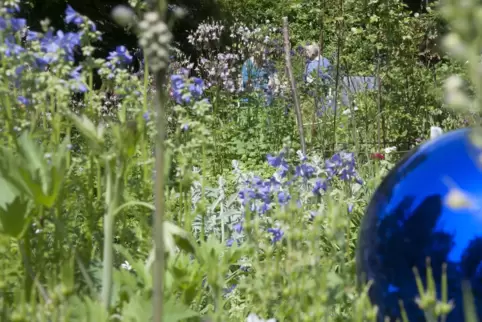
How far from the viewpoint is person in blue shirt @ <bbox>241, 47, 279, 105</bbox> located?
6.26m

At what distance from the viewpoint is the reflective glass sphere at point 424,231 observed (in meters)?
1.49

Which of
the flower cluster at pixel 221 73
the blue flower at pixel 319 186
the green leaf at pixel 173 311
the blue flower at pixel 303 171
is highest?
the flower cluster at pixel 221 73

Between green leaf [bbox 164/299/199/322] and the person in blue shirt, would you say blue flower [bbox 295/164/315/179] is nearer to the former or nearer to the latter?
green leaf [bbox 164/299/199/322]

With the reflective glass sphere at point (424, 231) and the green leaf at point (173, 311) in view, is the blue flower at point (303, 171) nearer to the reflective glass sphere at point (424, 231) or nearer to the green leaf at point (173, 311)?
the reflective glass sphere at point (424, 231)

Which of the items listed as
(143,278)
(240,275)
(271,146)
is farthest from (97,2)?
(143,278)

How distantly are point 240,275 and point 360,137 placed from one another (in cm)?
264

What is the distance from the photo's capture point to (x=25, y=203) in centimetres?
152

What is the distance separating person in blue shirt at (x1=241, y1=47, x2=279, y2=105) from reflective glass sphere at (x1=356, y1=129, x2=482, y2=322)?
14.8 feet

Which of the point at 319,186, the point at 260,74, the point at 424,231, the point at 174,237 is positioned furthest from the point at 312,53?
the point at 174,237


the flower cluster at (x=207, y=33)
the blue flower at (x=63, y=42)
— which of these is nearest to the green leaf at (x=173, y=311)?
the blue flower at (x=63, y=42)

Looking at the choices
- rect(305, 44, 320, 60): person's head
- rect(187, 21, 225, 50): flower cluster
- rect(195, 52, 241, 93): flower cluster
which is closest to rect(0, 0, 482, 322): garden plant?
rect(195, 52, 241, 93): flower cluster

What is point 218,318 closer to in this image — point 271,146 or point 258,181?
point 258,181

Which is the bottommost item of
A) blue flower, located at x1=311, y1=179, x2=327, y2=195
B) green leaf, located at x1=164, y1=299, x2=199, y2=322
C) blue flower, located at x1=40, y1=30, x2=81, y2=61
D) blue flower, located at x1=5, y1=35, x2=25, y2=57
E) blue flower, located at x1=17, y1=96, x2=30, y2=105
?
green leaf, located at x1=164, y1=299, x2=199, y2=322

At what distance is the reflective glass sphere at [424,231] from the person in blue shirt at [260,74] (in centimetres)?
A: 450
